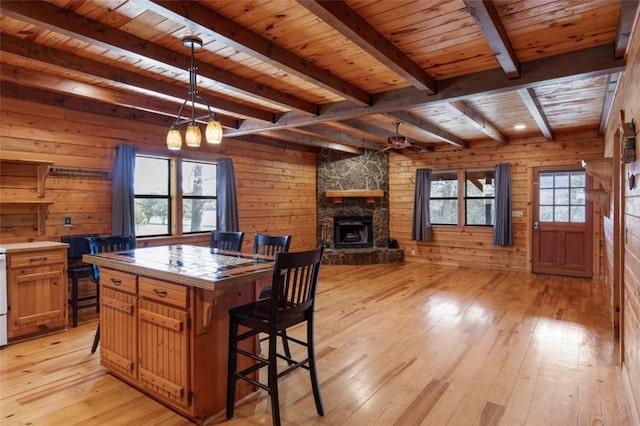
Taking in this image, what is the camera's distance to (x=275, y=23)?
2.54m

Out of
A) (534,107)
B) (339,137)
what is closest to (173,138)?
(534,107)

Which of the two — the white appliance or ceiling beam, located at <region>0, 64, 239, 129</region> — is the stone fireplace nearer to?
ceiling beam, located at <region>0, 64, 239, 129</region>

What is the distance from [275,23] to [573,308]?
4684mm

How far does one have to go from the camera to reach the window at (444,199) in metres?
→ 7.73

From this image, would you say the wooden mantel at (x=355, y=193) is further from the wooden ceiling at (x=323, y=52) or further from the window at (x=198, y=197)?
the wooden ceiling at (x=323, y=52)

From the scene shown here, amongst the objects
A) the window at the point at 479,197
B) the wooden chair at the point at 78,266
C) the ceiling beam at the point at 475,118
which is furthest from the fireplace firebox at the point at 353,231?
the wooden chair at the point at 78,266

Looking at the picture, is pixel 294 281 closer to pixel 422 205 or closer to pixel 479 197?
pixel 422 205

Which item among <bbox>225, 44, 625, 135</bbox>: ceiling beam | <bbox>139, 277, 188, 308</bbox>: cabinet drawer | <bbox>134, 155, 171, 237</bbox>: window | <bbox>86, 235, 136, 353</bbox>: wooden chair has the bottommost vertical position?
<bbox>139, 277, 188, 308</bbox>: cabinet drawer

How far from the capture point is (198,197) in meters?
5.95

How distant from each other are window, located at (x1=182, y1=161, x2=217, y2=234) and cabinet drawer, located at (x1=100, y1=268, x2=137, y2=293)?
9.73 feet

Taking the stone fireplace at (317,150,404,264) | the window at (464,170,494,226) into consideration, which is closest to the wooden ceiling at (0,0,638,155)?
the window at (464,170,494,226)

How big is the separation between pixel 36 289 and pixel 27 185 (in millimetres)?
1206

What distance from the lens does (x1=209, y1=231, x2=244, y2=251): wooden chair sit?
3664 mm

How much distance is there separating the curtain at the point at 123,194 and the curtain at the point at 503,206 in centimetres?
618
